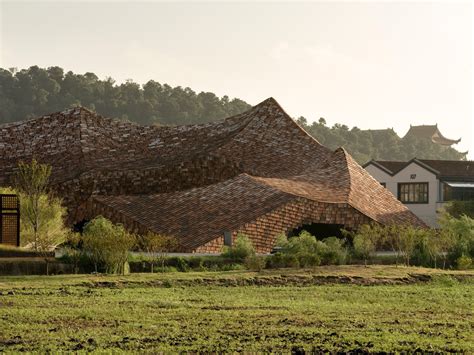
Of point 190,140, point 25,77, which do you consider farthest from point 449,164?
point 25,77

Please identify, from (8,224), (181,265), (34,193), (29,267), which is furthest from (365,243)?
(8,224)

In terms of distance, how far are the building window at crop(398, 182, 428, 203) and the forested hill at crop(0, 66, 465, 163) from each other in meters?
50.6

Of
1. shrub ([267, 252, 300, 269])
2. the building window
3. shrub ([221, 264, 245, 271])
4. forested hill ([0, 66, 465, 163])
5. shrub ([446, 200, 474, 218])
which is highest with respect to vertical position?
forested hill ([0, 66, 465, 163])

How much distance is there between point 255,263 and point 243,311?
40.7ft

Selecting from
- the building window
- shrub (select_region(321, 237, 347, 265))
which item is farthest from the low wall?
the building window

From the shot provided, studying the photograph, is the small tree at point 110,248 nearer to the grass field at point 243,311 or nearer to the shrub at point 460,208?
the grass field at point 243,311

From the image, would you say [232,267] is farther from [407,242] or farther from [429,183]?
[429,183]

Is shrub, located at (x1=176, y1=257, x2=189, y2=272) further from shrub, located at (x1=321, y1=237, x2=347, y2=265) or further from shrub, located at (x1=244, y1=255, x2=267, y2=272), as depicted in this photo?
shrub, located at (x1=321, y1=237, x2=347, y2=265)

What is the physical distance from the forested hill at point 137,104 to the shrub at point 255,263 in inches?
3393

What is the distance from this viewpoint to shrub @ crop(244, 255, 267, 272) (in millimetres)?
32094

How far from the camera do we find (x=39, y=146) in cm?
7019

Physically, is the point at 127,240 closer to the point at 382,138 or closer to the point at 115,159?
the point at 115,159

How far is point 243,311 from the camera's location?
20062 millimetres

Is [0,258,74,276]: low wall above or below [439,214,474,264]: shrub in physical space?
below
